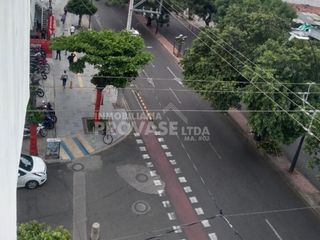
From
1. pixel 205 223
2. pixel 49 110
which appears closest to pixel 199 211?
pixel 205 223

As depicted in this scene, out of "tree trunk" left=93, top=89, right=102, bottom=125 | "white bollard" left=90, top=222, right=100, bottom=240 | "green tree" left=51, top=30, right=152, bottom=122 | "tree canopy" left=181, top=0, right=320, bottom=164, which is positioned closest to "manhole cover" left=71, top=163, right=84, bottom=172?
"tree trunk" left=93, top=89, right=102, bottom=125

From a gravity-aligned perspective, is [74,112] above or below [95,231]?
below

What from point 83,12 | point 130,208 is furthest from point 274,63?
point 83,12

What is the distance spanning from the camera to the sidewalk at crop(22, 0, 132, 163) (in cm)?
2145

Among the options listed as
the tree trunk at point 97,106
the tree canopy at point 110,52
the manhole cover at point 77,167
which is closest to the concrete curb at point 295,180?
the tree canopy at point 110,52

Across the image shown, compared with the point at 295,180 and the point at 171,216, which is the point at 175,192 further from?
the point at 295,180

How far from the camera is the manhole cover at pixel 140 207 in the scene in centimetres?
1792

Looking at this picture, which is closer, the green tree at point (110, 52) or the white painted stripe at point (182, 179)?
the white painted stripe at point (182, 179)

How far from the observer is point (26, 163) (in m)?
18.6

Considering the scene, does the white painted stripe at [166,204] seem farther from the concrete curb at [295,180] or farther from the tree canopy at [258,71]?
the concrete curb at [295,180]

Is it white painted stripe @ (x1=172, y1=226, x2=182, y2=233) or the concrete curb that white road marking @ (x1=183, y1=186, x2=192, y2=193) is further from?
the concrete curb

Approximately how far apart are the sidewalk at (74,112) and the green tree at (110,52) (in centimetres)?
325

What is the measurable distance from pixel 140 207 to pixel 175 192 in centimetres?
191

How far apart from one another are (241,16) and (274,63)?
5446 millimetres
